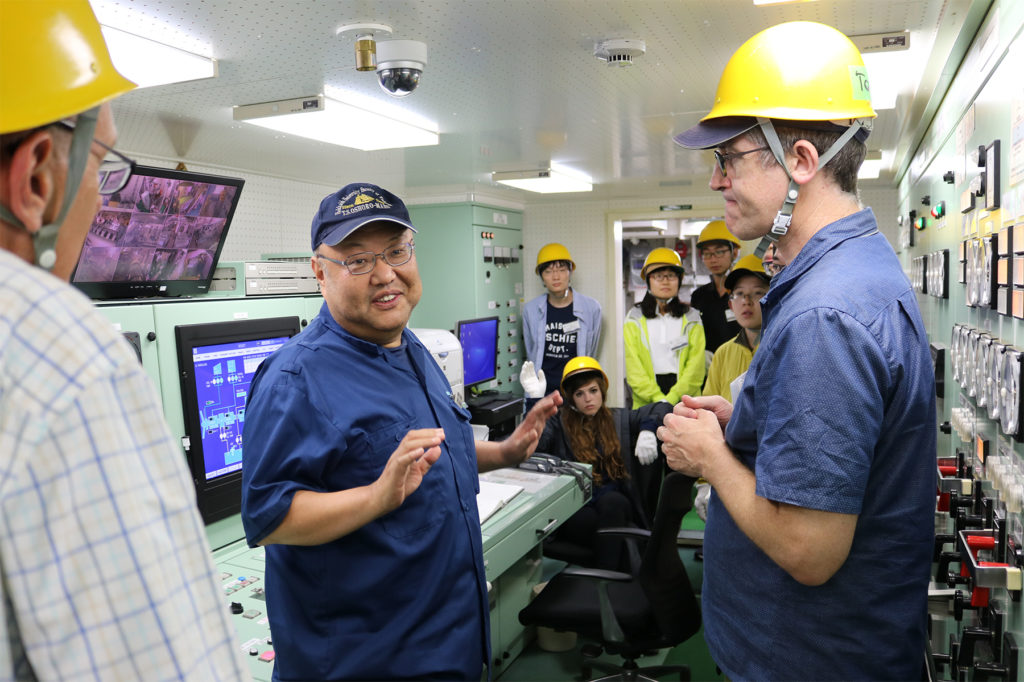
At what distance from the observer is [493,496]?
122 inches

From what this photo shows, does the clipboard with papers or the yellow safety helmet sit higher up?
the yellow safety helmet

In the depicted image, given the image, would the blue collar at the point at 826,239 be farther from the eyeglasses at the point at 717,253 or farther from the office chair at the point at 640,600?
the eyeglasses at the point at 717,253

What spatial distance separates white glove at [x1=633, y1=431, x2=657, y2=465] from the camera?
13.4 ft

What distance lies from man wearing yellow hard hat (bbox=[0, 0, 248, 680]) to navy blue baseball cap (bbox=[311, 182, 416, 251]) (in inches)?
39.6

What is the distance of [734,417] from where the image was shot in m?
1.36

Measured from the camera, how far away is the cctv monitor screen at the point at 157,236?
2.36 meters

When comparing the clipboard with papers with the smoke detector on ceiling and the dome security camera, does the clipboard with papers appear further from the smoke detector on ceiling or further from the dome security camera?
the smoke detector on ceiling

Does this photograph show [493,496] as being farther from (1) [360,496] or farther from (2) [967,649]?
(2) [967,649]

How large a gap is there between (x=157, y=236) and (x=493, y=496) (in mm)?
1690

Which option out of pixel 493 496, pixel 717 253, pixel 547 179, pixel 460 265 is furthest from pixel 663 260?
pixel 493 496

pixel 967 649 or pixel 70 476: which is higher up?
pixel 70 476

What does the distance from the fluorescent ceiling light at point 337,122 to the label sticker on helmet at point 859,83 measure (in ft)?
8.17

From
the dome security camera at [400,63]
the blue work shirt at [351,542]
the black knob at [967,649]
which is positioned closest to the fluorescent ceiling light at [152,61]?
the dome security camera at [400,63]

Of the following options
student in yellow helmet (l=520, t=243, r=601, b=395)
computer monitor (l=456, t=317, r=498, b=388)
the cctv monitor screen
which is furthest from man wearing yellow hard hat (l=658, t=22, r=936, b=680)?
student in yellow helmet (l=520, t=243, r=601, b=395)
